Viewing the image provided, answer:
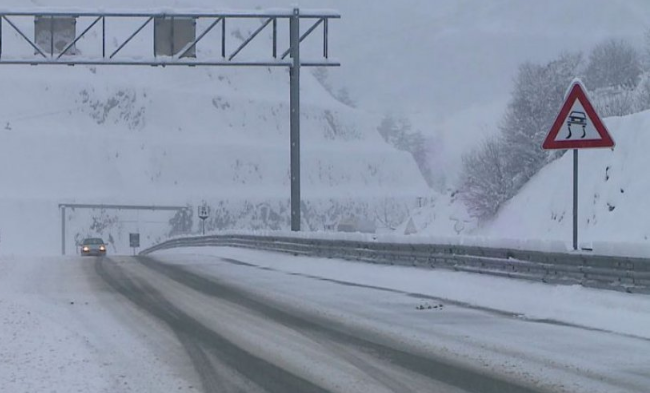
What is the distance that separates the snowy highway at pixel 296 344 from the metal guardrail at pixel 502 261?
13.8 inches

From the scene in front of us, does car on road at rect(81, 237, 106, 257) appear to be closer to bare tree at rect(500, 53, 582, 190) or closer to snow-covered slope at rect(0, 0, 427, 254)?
bare tree at rect(500, 53, 582, 190)

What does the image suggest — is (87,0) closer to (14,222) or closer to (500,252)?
(14,222)

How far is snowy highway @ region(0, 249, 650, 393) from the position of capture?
29.1 feet

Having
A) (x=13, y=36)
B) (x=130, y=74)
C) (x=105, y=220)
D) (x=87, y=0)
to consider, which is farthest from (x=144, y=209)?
(x=87, y=0)

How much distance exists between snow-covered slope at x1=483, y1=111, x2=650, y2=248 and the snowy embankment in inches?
825

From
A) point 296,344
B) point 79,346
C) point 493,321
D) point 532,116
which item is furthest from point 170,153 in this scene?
point 296,344

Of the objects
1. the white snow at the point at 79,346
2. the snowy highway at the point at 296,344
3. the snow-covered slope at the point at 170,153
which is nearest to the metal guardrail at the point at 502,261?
the snowy highway at the point at 296,344

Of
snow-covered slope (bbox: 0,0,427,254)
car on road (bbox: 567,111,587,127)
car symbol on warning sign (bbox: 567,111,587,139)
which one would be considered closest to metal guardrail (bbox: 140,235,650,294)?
car symbol on warning sign (bbox: 567,111,587,139)

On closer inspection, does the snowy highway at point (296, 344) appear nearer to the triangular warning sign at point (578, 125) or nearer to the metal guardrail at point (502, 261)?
the metal guardrail at point (502, 261)

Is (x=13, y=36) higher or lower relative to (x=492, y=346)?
higher

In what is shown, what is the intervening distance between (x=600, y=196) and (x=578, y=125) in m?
34.1

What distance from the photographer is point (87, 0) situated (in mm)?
159625

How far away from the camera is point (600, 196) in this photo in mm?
48125

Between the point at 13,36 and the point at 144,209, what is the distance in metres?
47.7
